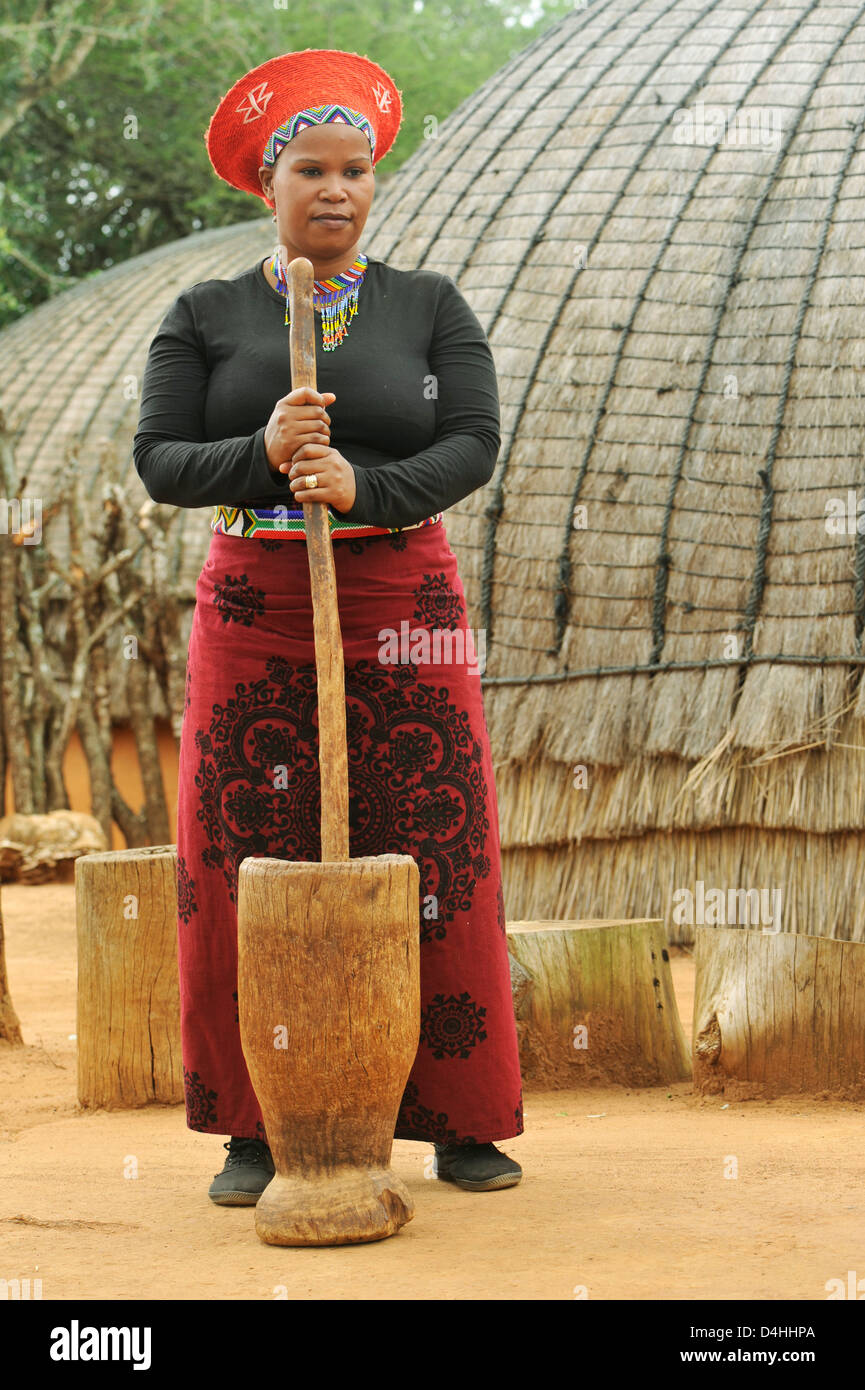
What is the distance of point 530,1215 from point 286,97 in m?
1.94

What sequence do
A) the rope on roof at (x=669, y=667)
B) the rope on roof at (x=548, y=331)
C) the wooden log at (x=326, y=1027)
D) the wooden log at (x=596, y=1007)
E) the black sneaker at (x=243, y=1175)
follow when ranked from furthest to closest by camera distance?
the rope on roof at (x=548, y=331)
the rope on roof at (x=669, y=667)
the wooden log at (x=596, y=1007)
the black sneaker at (x=243, y=1175)
the wooden log at (x=326, y=1027)

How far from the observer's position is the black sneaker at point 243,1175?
9.02 ft

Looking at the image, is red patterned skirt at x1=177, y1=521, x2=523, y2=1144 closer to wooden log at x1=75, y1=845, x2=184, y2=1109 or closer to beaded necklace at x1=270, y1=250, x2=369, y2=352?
beaded necklace at x1=270, y1=250, x2=369, y2=352

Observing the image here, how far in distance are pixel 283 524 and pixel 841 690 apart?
2965 mm

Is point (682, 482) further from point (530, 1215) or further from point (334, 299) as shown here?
point (530, 1215)

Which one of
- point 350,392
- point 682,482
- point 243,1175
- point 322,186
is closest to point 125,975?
point 243,1175

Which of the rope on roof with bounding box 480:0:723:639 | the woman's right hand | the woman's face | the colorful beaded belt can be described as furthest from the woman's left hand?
the rope on roof with bounding box 480:0:723:639

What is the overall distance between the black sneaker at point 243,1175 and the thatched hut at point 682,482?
2.81m

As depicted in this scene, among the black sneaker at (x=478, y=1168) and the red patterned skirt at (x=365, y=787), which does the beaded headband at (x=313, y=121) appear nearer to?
the red patterned skirt at (x=365, y=787)

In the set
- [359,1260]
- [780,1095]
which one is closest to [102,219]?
[780,1095]

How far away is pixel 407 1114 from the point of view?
9.20 ft

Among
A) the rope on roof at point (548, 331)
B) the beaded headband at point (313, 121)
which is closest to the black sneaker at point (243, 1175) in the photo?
the beaded headband at point (313, 121)

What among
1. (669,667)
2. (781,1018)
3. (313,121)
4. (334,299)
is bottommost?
(781,1018)

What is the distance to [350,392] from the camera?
8.76 feet
